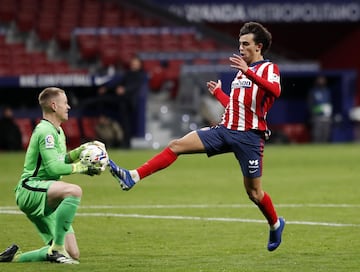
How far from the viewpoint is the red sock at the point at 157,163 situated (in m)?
9.73

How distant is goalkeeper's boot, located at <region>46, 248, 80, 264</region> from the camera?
883 centimetres

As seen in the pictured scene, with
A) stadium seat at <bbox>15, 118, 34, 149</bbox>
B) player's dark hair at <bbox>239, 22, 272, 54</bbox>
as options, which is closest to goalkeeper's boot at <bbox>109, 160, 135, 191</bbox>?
player's dark hair at <bbox>239, 22, 272, 54</bbox>

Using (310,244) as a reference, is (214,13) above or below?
above

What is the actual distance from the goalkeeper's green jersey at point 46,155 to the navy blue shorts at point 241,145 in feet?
→ 4.96

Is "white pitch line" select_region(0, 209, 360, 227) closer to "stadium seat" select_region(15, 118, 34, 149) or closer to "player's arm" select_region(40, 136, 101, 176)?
"player's arm" select_region(40, 136, 101, 176)

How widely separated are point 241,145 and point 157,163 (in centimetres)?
79

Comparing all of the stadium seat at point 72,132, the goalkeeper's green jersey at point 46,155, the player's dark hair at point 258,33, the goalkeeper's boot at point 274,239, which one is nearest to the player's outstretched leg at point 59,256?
the goalkeeper's green jersey at point 46,155

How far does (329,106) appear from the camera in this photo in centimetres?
2884

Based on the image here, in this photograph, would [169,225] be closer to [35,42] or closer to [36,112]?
[36,112]

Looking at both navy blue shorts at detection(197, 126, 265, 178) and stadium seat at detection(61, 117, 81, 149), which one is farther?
stadium seat at detection(61, 117, 81, 149)

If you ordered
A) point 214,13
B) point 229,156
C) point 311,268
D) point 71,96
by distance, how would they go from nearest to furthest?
1. point 311,268
2. point 229,156
3. point 71,96
4. point 214,13

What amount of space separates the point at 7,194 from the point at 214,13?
67.5ft

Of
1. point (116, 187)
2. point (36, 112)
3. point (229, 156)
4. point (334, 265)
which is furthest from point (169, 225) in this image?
point (36, 112)

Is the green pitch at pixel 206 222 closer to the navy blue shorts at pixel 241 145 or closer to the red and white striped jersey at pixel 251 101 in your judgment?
the navy blue shorts at pixel 241 145
